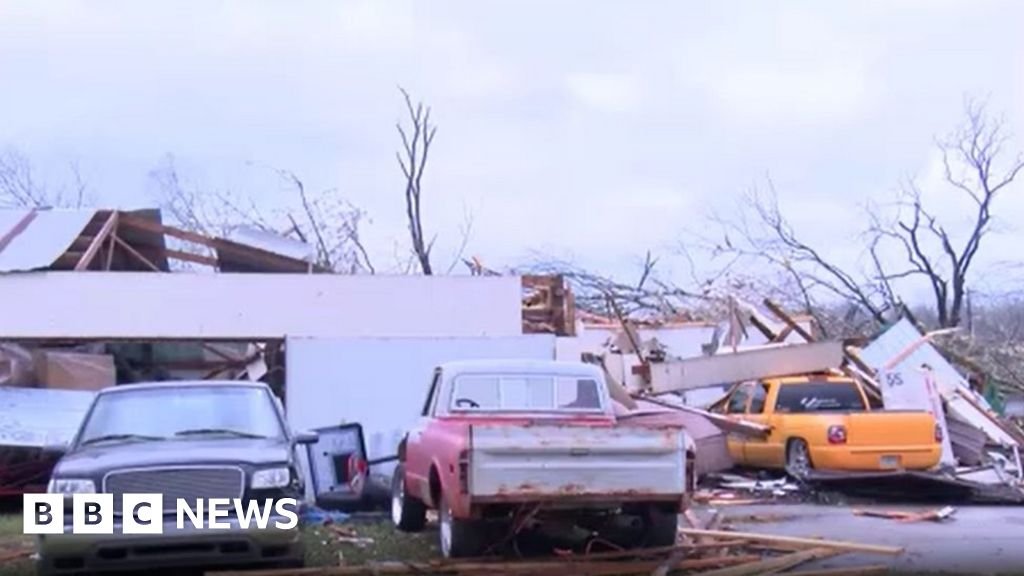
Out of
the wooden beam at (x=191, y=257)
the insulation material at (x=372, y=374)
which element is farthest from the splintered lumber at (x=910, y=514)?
the wooden beam at (x=191, y=257)

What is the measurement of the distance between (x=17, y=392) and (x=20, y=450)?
1.14 metres

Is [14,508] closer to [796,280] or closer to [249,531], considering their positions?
[249,531]

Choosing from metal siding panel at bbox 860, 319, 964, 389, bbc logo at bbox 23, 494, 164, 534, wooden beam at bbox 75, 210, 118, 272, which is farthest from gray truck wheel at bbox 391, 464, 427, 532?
metal siding panel at bbox 860, 319, 964, 389

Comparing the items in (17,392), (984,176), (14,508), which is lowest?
(14,508)

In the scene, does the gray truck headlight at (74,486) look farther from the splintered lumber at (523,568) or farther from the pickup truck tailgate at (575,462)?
the pickup truck tailgate at (575,462)

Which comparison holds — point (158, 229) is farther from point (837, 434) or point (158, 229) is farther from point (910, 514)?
point (910, 514)

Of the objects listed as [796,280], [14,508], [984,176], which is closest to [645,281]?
[796,280]

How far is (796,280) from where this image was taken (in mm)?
38344

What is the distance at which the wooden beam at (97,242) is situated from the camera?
20.2 metres

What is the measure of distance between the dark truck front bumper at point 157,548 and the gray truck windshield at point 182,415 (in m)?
1.35

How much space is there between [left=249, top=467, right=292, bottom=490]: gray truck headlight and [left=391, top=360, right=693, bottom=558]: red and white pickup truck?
144 cm

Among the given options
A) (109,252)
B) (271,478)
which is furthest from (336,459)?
(271,478)

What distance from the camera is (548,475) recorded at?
11.4 metres

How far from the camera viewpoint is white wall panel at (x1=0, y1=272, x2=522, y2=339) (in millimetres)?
19641
